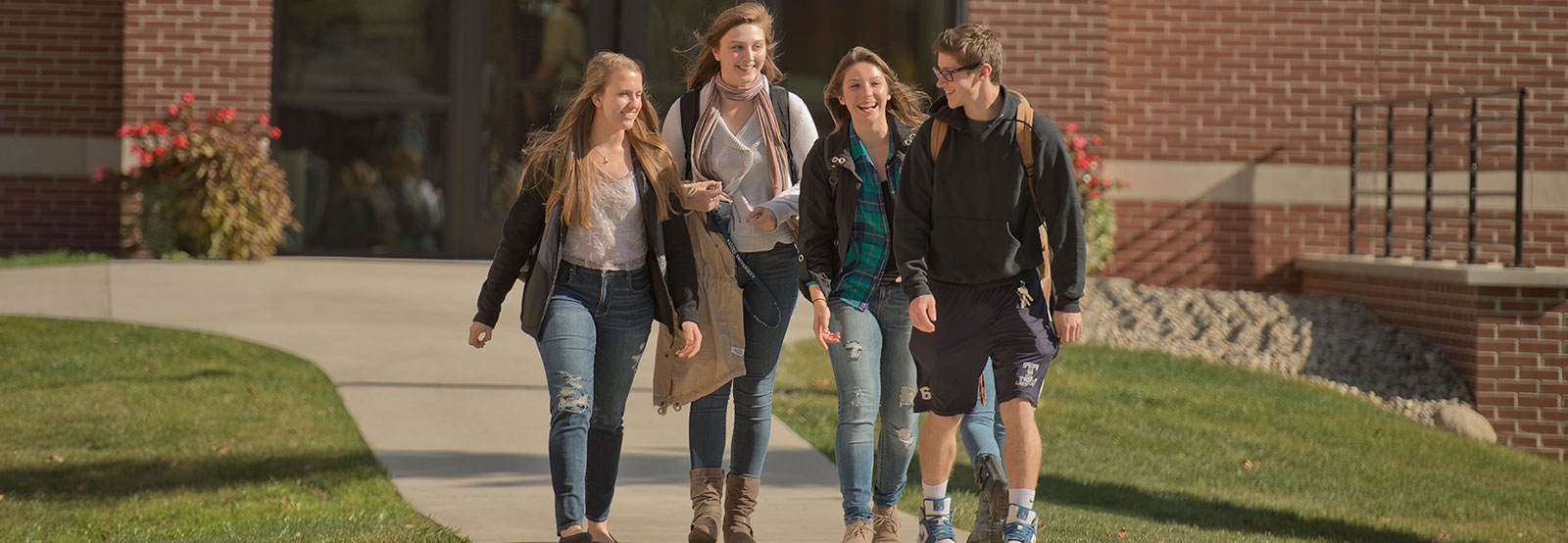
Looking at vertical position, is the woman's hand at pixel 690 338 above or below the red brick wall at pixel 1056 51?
below

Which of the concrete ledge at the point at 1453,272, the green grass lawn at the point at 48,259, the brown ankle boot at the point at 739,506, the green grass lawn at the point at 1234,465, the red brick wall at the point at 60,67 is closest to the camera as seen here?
the brown ankle boot at the point at 739,506

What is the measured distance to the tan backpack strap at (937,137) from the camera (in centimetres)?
410

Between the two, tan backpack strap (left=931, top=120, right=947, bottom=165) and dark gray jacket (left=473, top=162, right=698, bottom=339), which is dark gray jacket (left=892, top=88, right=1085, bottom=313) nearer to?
tan backpack strap (left=931, top=120, right=947, bottom=165)

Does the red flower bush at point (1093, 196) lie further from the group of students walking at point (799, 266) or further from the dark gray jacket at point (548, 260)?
the dark gray jacket at point (548, 260)

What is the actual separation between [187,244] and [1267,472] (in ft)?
30.4

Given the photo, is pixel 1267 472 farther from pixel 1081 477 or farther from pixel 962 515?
pixel 962 515

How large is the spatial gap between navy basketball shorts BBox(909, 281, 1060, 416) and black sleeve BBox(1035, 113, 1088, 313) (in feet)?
0.41

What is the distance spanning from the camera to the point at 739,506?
14.6 ft

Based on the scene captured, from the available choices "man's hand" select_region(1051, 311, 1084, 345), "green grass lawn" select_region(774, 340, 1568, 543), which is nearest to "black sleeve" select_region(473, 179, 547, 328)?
"man's hand" select_region(1051, 311, 1084, 345)

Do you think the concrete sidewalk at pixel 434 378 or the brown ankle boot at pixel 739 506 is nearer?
the brown ankle boot at pixel 739 506

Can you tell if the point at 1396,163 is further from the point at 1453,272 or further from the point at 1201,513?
the point at 1201,513

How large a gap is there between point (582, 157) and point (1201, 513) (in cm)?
357

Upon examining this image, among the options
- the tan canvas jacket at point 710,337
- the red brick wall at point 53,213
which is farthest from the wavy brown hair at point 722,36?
the red brick wall at point 53,213

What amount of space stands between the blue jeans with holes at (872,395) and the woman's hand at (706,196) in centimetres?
49
